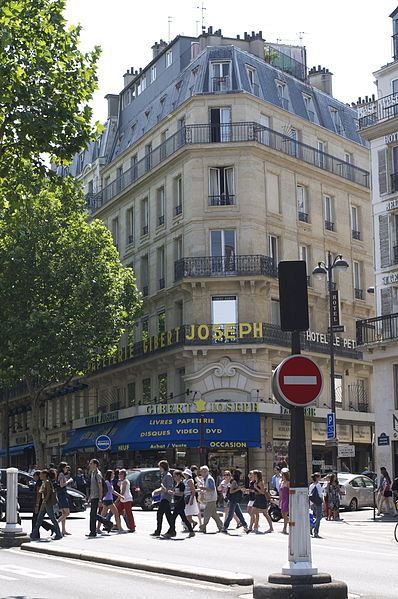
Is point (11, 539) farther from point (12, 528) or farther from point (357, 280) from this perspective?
point (357, 280)

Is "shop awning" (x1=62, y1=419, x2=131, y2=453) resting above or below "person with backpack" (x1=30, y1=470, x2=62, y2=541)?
above

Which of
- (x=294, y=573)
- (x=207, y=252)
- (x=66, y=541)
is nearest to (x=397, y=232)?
(x=207, y=252)

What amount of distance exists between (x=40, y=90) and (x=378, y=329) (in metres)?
21.6

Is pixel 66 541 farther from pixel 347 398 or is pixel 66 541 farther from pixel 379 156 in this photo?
pixel 347 398

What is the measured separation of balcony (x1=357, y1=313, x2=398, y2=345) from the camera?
121 ft

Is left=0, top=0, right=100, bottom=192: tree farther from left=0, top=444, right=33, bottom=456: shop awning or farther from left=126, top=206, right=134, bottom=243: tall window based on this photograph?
left=0, top=444, right=33, bottom=456: shop awning

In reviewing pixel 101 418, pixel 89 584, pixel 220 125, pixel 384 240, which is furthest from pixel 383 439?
pixel 89 584

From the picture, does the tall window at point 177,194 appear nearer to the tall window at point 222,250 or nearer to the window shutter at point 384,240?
the tall window at point 222,250

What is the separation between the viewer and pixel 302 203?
162 ft

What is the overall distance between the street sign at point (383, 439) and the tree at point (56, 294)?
1493cm

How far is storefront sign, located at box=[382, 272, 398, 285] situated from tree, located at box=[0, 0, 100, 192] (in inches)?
784

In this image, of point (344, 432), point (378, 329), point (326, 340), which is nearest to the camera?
point (378, 329)

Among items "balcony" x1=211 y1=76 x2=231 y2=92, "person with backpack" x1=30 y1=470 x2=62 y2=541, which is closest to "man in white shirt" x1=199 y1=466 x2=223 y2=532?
"person with backpack" x1=30 y1=470 x2=62 y2=541

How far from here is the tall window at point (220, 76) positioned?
156 ft
